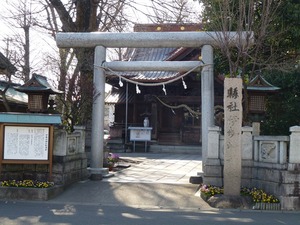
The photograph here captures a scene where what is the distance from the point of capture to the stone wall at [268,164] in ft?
32.0

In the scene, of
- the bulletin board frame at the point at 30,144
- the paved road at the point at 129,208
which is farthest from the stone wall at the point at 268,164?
the bulletin board frame at the point at 30,144

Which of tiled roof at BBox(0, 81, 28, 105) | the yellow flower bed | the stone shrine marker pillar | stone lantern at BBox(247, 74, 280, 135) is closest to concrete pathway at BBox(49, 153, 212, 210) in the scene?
the yellow flower bed

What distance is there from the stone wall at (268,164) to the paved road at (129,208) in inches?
25.8

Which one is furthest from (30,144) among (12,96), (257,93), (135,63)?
(12,96)

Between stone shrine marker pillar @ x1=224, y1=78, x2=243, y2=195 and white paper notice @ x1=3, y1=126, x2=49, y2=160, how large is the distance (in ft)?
16.6

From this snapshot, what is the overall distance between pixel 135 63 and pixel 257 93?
14.1 ft

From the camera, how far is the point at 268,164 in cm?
1054

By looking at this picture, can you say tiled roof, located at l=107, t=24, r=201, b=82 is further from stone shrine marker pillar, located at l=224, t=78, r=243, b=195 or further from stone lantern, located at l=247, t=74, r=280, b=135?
stone shrine marker pillar, located at l=224, t=78, r=243, b=195

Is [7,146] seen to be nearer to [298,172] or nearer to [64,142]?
[64,142]

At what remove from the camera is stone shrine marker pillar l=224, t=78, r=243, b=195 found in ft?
33.0

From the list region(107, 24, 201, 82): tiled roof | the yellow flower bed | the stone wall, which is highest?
region(107, 24, 201, 82): tiled roof

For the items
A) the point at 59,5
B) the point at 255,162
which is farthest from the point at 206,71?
the point at 59,5

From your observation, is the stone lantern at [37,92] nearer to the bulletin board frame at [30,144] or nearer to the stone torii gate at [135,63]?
the stone torii gate at [135,63]

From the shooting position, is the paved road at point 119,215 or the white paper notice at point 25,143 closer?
the paved road at point 119,215
